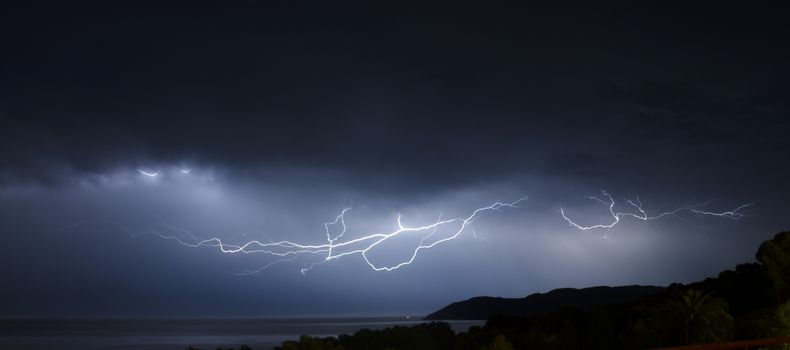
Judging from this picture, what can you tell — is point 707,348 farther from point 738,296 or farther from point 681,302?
point 738,296

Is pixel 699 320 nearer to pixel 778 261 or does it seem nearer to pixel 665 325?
pixel 665 325

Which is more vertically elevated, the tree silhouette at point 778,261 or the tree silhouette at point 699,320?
the tree silhouette at point 778,261

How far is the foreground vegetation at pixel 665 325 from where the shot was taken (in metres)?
28.2

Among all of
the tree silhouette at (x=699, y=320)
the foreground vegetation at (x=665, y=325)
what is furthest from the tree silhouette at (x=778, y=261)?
the tree silhouette at (x=699, y=320)

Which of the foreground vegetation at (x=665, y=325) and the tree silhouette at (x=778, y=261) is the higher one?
the tree silhouette at (x=778, y=261)

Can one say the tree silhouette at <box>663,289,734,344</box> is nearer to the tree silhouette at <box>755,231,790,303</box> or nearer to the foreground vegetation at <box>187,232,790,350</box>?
the foreground vegetation at <box>187,232,790,350</box>

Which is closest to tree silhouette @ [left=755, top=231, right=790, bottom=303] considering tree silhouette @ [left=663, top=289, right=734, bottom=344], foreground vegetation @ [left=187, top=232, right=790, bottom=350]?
foreground vegetation @ [left=187, top=232, right=790, bottom=350]

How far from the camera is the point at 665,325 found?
29.7 m

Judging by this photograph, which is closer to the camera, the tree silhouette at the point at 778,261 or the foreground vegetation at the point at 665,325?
the foreground vegetation at the point at 665,325

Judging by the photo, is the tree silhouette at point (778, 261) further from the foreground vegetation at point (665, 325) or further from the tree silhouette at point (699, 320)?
the tree silhouette at point (699, 320)

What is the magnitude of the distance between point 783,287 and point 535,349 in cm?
1762

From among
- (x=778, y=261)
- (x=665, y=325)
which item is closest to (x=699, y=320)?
(x=665, y=325)

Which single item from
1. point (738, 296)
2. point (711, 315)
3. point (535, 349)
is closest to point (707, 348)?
point (711, 315)

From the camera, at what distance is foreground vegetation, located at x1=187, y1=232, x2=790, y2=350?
92.6 feet
